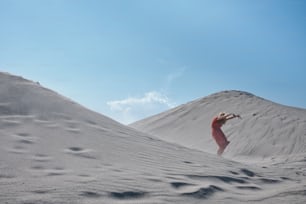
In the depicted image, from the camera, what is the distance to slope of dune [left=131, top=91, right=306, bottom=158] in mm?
12062

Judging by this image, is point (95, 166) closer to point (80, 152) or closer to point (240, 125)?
point (80, 152)

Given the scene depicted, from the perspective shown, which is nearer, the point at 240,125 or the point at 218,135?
the point at 218,135

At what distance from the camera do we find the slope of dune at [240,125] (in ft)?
39.6

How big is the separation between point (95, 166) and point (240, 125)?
11093mm

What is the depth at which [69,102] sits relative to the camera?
23.1 ft

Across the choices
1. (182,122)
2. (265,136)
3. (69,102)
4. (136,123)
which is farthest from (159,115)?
(69,102)

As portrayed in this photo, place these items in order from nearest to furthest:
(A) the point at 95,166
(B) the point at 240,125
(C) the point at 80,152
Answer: (A) the point at 95,166 < (C) the point at 80,152 < (B) the point at 240,125

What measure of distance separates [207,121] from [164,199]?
13.2 meters

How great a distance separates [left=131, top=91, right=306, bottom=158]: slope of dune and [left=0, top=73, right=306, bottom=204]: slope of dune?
518 cm

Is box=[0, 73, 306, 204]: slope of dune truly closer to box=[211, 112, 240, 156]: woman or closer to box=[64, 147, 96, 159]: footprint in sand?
box=[64, 147, 96, 159]: footprint in sand

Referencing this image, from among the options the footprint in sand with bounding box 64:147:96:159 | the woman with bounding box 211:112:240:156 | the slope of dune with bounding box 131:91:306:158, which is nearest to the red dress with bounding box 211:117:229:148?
the woman with bounding box 211:112:240:156

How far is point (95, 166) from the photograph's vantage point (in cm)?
420

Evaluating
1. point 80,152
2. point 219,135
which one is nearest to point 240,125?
point 219,135

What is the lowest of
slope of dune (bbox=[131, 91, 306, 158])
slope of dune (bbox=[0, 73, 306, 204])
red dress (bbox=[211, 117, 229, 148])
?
slope of dune (bbox=[0, 73, 306, 204])
